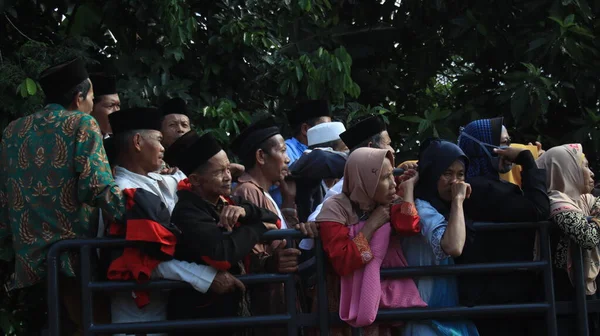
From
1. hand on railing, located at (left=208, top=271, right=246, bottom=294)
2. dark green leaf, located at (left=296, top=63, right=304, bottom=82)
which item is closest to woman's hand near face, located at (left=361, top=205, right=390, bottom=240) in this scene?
hand on railing, located at (left=208, top=271, right=246, bottom=294)

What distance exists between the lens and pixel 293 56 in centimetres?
899

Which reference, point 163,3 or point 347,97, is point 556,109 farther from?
point 163,3

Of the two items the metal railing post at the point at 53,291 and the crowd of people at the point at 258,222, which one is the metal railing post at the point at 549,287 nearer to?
the crowd of people at the point at 258,222

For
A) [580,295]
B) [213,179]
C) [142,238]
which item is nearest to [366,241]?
[213,179]

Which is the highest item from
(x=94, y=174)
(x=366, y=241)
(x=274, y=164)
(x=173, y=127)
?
(x=173, y=127)

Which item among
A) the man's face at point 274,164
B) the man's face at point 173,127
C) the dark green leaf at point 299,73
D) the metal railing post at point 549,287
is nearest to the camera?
the metal railing post at point 549,287

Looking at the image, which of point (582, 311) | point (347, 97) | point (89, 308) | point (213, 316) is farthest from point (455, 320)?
point (347, 97)

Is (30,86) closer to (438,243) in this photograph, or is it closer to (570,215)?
A: (438,243)

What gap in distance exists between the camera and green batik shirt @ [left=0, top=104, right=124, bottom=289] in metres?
5.31

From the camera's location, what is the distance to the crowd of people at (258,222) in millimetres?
5191

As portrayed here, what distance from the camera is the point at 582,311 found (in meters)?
5.56

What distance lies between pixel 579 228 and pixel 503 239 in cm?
39

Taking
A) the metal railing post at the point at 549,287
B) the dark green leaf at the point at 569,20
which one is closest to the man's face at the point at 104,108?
the metal railing post at the point at 549,287

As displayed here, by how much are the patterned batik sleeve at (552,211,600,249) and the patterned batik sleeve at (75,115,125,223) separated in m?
2.24
